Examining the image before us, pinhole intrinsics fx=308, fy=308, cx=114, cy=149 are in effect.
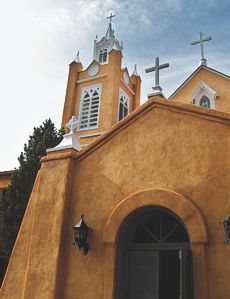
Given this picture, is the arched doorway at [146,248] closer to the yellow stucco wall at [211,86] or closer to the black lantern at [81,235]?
the black lantern at [81,235]

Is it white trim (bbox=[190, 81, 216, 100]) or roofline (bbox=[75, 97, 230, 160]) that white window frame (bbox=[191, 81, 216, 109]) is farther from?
roofline (bbox=[75, 97, 230, 160])

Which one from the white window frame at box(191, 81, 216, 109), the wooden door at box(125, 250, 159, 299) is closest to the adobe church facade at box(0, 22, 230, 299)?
the wooden door at box(125, 250, 159, 299)

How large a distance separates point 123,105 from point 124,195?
17666 mm

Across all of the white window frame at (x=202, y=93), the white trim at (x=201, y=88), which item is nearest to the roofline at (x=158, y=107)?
the white window frame at (x=202, y=93)

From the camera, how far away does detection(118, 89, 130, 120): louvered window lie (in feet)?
77.6

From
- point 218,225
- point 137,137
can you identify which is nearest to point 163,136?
point 137,137

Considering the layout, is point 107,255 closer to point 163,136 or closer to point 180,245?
point 180,245

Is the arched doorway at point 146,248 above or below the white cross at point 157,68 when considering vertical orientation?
below

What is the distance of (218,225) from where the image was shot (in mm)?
5848

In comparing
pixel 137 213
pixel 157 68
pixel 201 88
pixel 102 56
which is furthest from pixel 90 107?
pixel 137 213

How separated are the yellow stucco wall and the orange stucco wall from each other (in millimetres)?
7780

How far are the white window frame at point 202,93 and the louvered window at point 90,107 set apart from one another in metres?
8.38

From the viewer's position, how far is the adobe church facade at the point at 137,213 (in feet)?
19.6

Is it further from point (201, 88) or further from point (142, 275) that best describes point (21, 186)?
point (201, 88)
